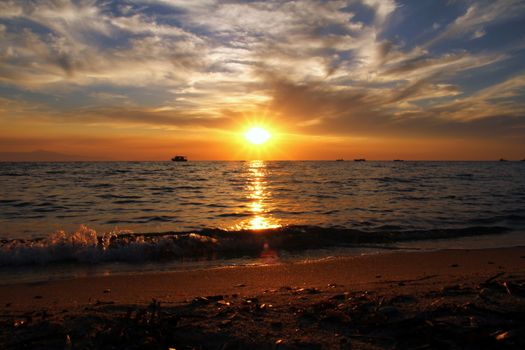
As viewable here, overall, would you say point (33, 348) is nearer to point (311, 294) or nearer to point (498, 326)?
point (311, 294)

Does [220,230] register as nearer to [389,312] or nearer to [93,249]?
[93,249]

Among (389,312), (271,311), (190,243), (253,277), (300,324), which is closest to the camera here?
(300,324)

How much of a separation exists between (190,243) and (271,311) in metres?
6.09

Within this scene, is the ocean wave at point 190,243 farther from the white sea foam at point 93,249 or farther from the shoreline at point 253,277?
the shoreline at point 253,277

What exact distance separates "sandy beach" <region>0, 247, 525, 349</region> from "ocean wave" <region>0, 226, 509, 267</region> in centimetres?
199

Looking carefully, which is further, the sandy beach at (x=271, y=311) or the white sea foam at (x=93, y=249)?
the white sea foam at (x=93, y=249)

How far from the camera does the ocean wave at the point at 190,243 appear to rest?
28.3ft

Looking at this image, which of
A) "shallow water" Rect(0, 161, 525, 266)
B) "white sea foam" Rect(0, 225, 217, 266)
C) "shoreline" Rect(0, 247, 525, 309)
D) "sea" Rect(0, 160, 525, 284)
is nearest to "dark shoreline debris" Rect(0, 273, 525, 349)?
"shoreline" Rect(0, 247, 525, 309)

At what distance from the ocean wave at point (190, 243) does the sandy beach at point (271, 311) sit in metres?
1.99

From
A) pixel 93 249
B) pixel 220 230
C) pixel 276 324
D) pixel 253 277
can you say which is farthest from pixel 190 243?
pixel 276 324

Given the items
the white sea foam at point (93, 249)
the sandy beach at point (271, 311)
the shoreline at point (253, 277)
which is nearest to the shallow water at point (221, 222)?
the white sea foam at point (93, 249)

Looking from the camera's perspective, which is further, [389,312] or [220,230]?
[220,230]

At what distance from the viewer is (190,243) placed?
32.9 feet

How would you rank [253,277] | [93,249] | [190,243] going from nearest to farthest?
[253,277] < [93,249] < [190,243]
